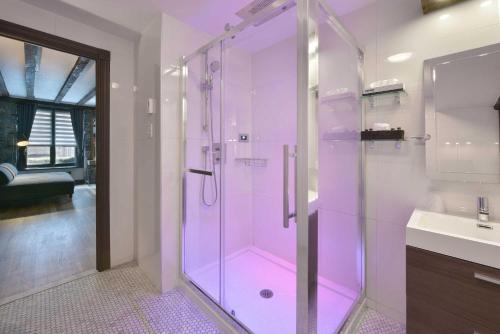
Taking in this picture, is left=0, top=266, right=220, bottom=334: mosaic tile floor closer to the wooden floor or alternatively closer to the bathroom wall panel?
the wooden floor

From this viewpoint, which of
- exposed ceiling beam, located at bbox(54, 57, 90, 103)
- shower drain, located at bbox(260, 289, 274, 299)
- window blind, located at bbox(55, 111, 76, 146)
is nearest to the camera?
shower drain, located at bbox(260, 289, 274, 299)

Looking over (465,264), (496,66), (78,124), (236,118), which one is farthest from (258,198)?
(78,124)

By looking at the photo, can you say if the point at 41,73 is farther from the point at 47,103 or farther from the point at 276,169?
the point at 276,169

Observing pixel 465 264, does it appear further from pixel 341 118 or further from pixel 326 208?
pixel 341 118

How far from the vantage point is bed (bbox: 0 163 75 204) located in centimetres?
411

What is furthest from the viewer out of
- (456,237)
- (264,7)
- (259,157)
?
(259,157)

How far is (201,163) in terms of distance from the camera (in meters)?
2.10

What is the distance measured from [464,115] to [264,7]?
1539 millimetres

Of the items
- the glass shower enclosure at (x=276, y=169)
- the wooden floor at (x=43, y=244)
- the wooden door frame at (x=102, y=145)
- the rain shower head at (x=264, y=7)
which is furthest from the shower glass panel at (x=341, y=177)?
the wooden floor at (x=43, y=244)

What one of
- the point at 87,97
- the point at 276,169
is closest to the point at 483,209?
the point at 276,169

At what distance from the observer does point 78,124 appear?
6.54 meters

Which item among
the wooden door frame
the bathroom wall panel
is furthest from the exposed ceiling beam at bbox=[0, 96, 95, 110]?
the bathroom wall panel

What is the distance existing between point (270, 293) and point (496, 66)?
7.13 feet

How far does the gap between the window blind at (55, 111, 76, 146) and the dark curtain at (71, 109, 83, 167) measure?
→ 0.10 metres
